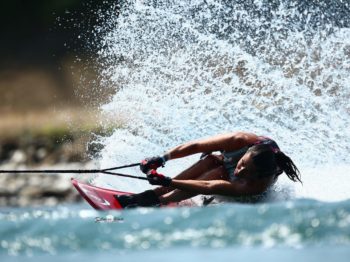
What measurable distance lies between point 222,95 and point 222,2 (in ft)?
6.70

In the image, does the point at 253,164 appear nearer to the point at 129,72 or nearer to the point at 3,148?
the point at 129,72

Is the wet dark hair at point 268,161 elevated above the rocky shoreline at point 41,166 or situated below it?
above

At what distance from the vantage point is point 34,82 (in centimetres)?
1914

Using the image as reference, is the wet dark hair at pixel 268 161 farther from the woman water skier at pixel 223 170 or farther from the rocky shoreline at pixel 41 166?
the rocky shoreline at pixel 41 166

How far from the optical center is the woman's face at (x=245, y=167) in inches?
317

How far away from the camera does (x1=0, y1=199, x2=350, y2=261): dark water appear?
6945 millimetres

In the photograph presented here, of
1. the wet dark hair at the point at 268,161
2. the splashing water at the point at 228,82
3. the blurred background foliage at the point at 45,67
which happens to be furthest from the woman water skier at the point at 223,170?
the blurred background foliage at the point at 45,67

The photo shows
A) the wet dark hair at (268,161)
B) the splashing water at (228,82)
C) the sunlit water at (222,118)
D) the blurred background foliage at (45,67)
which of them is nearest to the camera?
the sunlit water at (222,118)

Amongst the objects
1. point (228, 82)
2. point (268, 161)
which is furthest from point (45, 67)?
point (268, 161)

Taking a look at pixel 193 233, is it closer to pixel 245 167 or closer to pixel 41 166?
pixel 245 167

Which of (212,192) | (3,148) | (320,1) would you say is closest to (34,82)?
(3,148)

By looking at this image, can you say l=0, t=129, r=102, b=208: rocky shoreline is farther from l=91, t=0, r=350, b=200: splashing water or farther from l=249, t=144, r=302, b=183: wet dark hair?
l=249, t=144, r=302, b=183: wet dark hair

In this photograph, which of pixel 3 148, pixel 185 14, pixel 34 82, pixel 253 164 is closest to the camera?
pixel 253 164

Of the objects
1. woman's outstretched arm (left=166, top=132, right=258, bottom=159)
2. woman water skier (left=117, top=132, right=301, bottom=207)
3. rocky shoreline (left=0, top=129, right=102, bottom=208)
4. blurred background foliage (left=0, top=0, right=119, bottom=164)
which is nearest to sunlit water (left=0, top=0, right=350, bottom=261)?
woman water skier (left=117, top=132, right=301, bottom=207)
